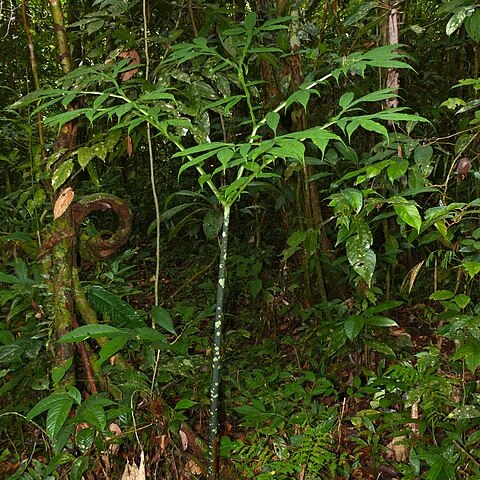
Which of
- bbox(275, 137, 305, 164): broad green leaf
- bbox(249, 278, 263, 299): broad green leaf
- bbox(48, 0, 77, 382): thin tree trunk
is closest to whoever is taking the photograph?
bbox(275, 137, 305, 164): broad green leaf

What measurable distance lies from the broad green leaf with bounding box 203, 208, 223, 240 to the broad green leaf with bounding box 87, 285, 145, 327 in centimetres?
60

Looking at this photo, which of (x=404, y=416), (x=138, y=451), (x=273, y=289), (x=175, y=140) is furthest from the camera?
(x=273, y=289)

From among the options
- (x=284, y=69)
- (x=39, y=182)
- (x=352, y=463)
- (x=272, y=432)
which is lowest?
(x=352, y=463)

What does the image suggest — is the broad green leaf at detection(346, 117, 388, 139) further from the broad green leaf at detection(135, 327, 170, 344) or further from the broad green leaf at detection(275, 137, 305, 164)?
the broad green leaf at detection(135, 327, 170, 344)

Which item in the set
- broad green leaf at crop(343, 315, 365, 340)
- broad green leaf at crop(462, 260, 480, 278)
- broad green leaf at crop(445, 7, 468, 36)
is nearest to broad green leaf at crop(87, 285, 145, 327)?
broad green leaf at crop(343, 315, 365, 340)

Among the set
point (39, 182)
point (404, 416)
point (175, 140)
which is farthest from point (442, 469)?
point (39, 182)

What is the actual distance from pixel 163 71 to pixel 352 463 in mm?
1563

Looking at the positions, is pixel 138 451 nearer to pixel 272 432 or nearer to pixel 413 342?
pixel 272 432

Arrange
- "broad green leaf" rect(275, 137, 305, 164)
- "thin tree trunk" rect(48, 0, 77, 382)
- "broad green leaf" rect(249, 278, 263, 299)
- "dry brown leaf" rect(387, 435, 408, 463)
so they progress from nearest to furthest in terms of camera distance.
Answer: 1. "broad green leaf" rect(275, 137, 305, 164)
2. "thin tree trunk" rect(48, 0, 77, 382)
3. "dry brown leaf" rect(387, 435, 408, 463)
4. "broad green leaf" rect(249, 278, 263, 299)

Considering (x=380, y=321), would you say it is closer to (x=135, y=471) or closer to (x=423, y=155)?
(x=423, y=155)

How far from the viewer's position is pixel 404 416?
6.68ft

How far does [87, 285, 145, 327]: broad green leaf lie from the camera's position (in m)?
1.70

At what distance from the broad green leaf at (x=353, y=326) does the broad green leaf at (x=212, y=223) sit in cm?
65

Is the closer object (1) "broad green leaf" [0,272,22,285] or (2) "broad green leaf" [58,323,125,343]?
(2) "broad green leaf" [58,323,125,343]
